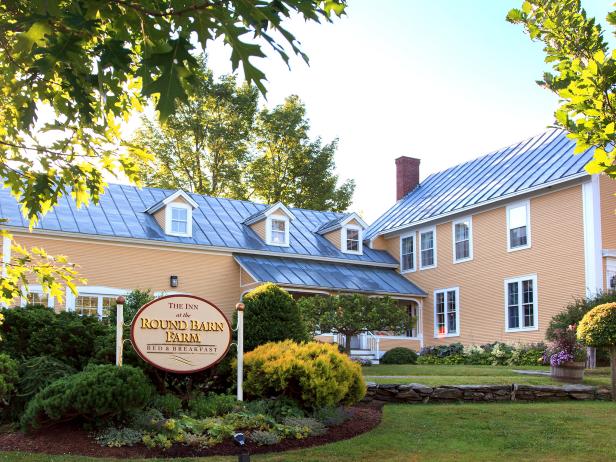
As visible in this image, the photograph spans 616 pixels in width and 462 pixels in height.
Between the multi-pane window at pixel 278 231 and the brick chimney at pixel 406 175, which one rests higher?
the brick chimney at pixel 406 175

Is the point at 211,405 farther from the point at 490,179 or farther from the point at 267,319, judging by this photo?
the point at 490,179

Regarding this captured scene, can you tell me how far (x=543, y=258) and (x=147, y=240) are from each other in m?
12.3

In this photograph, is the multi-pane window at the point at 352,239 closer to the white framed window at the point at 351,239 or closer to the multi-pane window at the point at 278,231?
the white framed window at the point at 351,239

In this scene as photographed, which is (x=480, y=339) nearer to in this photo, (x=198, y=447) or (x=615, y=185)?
(x=615, y=185)

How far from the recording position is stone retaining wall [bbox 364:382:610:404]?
10.8 meters

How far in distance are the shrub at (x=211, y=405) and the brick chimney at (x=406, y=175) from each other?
21814 millimetres

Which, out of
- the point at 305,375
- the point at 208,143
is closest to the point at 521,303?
the point at 305,375

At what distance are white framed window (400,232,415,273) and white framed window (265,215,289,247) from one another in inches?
196

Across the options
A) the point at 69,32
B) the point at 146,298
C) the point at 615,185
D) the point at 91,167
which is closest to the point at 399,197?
the point at 615,185

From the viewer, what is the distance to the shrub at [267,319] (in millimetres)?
9914

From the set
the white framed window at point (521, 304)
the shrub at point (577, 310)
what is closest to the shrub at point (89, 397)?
the shrub at point (577, 310)

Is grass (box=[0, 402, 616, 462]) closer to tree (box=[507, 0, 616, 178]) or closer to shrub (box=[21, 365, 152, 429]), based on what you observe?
shrub (box=[21, 365, 152, 429])

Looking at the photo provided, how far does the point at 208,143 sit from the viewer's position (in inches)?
1468

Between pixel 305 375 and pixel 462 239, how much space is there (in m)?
16.7
